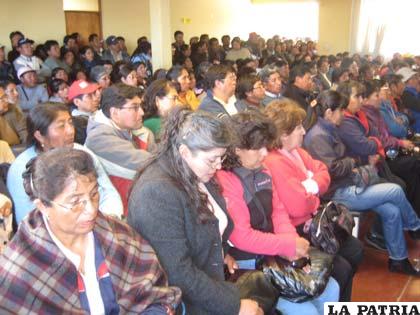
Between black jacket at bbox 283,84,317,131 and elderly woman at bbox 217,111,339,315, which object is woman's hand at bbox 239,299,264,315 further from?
black jacket at bbox 283,84,317,131

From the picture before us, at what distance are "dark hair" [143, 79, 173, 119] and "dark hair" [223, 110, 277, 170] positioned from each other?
102cm

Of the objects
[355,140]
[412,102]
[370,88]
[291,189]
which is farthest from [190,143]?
[412,102]

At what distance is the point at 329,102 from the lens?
294 cm

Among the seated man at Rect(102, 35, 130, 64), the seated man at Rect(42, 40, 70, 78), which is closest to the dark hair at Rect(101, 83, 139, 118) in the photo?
the seated man at Rect(42, 40, 70, 78)

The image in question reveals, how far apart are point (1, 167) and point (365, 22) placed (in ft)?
34.9

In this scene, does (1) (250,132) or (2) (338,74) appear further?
(2) (338,74)

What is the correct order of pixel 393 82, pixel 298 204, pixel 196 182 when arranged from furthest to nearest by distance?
pixel 393 82
pixel 298 204
pixel 196 182

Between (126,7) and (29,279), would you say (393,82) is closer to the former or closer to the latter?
(29,279)

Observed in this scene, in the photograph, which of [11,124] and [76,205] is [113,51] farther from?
[76,205]

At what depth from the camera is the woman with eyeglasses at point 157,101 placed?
9.52 feet

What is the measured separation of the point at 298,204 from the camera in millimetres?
2203

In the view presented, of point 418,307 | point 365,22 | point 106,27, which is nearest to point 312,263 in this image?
point 418,307

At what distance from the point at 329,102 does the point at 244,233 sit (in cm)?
138

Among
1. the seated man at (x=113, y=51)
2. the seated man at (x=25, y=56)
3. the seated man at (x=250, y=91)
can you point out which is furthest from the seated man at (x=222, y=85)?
the seated man at (x=113, y=51)
